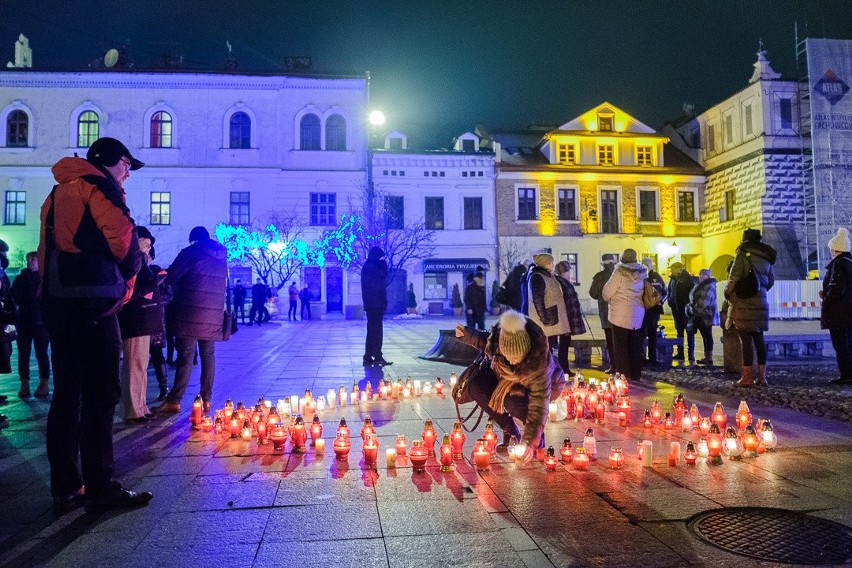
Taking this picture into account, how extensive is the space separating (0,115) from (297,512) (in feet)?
125

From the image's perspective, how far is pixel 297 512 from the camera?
376 centimetres

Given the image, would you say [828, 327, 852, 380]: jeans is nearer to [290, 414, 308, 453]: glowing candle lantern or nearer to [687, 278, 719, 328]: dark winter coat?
[687, 278, 719, 328]: dark winter coat

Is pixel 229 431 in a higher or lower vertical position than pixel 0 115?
lower

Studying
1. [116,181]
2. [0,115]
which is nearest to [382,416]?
[116,181]

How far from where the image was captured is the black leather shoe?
3.77 m

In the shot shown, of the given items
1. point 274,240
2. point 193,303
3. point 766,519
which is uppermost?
point 274,240

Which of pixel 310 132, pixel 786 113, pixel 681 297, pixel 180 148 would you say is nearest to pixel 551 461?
pixel 681 297

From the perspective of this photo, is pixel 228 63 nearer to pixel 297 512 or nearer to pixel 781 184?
pixel 781 184

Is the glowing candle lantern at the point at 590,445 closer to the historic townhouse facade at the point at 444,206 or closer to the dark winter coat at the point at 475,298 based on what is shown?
the dark winter coat at the point at 475,298

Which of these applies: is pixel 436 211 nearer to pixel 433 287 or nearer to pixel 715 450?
pixel 433 287

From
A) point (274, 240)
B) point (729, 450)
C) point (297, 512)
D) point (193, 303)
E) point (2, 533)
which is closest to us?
point (2, 533)

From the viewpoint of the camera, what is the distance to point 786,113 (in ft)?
110

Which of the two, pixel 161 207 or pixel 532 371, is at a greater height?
pixel 161 207

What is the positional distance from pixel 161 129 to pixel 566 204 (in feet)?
76.2
